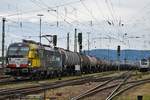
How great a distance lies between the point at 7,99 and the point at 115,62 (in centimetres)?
9448

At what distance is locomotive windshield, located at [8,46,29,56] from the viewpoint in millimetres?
39938

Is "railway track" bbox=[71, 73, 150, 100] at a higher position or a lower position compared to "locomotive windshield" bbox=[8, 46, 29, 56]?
lower

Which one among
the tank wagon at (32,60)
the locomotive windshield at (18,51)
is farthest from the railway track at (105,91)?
the locomotive windshield at (18,51)

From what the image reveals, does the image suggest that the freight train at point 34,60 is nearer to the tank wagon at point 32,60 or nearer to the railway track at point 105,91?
the tank wagon at point 32,60

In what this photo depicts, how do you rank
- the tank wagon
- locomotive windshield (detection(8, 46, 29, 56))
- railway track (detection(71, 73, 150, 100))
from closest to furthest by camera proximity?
railway track (detection(71, 73, 150, 100)), the tank wagon, locomotive windshield (detection(8, 46, 29, 56))

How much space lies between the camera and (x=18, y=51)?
40.0 m

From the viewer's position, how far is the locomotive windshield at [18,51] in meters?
39.9

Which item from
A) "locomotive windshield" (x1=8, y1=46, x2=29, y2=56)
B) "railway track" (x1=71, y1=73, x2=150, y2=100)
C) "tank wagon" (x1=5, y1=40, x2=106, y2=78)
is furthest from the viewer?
"locomotive windshield" (x1=8, y1=46, x2=29, y2=56)

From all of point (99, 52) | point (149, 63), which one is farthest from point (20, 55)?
point (99, 52)

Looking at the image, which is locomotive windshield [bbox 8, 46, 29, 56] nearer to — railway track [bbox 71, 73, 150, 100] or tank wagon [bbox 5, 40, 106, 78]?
tank wagon [bbox 5, 40, 106, 78]

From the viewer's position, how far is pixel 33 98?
18.9 metres

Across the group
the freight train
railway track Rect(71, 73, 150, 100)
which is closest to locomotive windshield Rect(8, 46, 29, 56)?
the freight train

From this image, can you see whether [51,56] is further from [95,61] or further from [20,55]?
[95,61]

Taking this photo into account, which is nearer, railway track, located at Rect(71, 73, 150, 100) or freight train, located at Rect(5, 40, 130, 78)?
railway track, located at Rect(71, 73, 150, 100)
